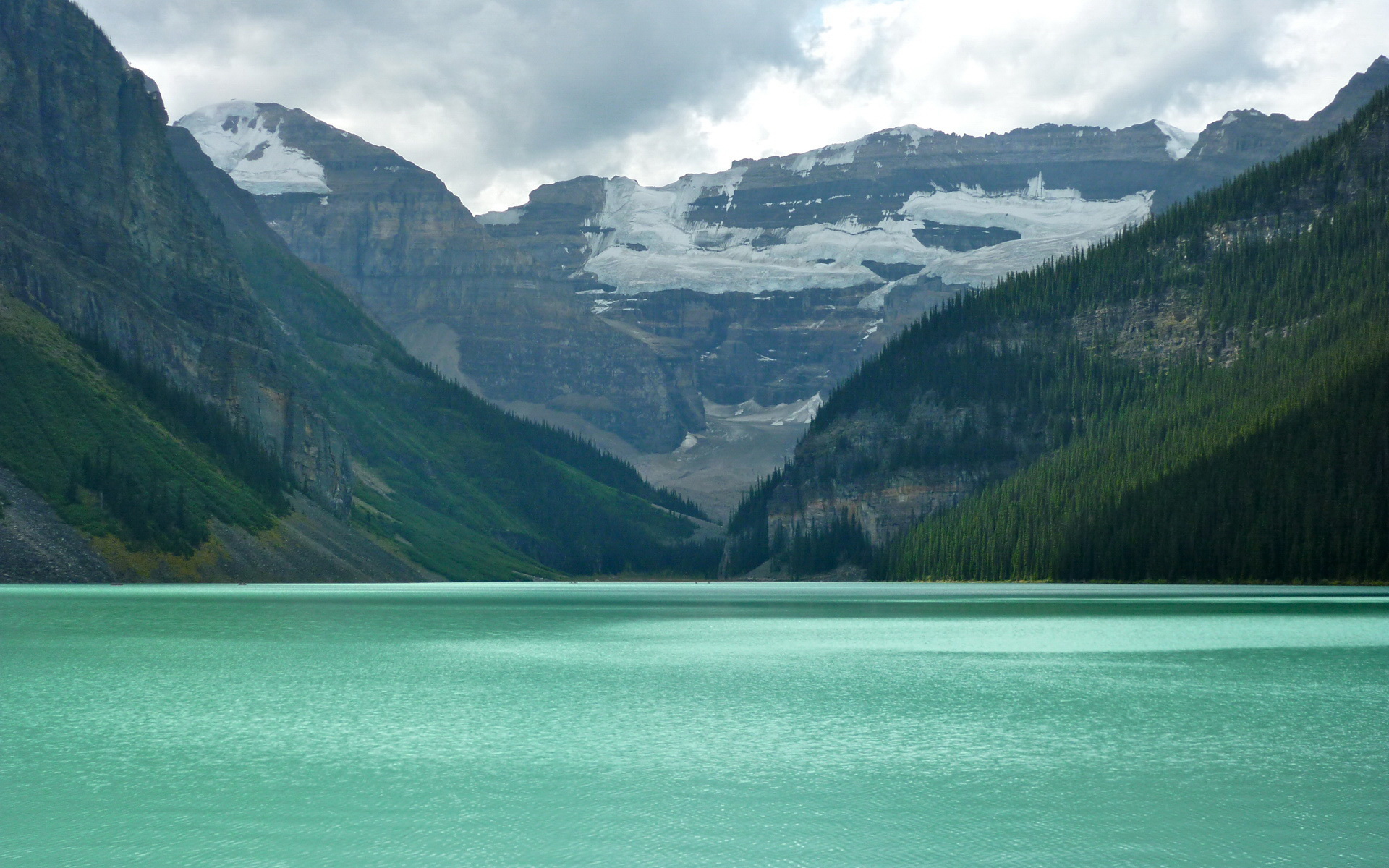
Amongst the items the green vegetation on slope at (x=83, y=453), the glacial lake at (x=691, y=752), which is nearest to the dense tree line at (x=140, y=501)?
the green vegetation on slope at (x=83, y=453)

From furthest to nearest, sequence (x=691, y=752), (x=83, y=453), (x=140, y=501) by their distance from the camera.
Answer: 1. (x=140, y=501)
2. (x=83, y=453)
3. (x=691, y=752)

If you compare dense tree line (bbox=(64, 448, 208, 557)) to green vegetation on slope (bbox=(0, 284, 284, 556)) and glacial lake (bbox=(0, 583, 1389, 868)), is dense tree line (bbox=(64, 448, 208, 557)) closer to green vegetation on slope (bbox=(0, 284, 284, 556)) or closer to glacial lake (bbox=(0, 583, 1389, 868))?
green vegetation on slope (bbox=(0, 284, 284, 556))

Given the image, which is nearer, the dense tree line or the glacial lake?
the glacial lake

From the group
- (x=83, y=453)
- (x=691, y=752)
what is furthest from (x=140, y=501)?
(x=691, y=752)

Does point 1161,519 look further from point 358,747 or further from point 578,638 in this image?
point 358,747

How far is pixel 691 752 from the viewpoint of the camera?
135 ft

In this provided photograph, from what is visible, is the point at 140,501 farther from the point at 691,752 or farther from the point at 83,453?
the point at 691,752

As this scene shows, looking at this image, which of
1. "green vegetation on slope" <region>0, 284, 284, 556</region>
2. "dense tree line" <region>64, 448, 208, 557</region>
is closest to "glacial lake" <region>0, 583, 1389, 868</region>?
"green vegetation on slope" <region>0, 284, 284, 556</region>

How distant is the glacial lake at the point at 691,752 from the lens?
29.6 m

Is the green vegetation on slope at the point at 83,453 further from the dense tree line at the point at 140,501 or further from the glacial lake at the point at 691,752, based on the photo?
the glacial lake at the point at 691,752

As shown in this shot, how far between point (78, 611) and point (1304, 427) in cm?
15165

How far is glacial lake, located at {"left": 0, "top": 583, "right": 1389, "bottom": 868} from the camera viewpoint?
97.0ft

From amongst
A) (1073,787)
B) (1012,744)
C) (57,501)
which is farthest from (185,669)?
(57,501)

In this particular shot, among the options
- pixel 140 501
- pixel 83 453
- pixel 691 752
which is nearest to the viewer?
pixel 691 752
